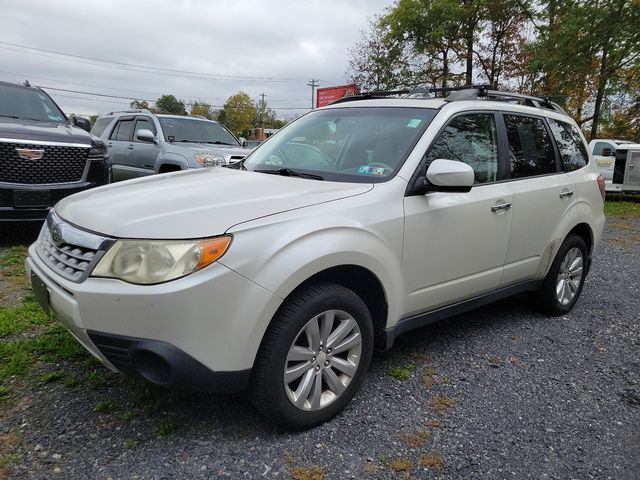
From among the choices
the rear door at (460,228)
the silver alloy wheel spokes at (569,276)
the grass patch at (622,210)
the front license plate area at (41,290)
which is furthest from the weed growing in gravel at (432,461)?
the grass patch at (622,210)

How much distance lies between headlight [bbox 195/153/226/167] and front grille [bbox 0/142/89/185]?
173 centimetres

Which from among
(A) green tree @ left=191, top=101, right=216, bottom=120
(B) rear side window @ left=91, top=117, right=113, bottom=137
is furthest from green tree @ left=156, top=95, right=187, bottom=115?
(B) rear side window @ left=91, top=117, right=113, bottom=137

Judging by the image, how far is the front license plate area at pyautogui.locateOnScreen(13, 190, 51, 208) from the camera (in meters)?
5.18

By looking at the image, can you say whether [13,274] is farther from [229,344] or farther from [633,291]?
[633,291]

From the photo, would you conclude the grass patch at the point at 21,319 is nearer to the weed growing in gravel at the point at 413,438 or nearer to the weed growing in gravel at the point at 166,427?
the weed growing in gravel at the point at 166,427

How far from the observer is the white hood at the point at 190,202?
2.14m

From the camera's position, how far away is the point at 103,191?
2.85 metres

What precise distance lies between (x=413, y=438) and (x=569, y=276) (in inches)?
101

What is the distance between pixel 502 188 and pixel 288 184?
61.3 inches

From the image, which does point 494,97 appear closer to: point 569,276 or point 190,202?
point 569,276

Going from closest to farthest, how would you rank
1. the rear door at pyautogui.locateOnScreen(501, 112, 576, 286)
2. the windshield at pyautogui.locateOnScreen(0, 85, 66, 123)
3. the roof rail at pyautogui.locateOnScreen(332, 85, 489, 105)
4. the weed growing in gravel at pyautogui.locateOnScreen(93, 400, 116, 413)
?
the weed growing in gravel at pyautogui.locateOnScreen(93, 400, 116, 413), the rear door at pyautogui.locateOnScreen(501, 112, 576, 286), the roof rail at pyautogui.locateOnScreen(332, 85, 489, 105), the windshield at pyautogui.locateOnScreen(0, 85, 66, 123)

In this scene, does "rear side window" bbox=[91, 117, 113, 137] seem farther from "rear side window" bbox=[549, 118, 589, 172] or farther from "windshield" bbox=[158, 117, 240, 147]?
"rear side window" bbox=[549, 118, 589, 172]

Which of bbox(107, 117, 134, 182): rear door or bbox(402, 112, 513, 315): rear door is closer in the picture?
bbox(402, 112, 513, 315): rear door

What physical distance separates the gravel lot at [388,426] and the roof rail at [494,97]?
1.75 metres
